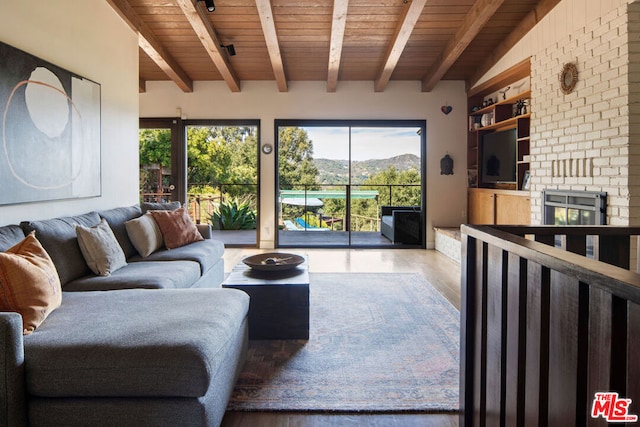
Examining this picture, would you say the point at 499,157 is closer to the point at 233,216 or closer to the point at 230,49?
the point at 230,49

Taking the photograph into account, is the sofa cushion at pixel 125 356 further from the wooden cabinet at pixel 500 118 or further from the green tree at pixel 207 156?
the green tree at pixel 207 156

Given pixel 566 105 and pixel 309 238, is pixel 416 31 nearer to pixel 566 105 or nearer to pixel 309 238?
pixel 566 105

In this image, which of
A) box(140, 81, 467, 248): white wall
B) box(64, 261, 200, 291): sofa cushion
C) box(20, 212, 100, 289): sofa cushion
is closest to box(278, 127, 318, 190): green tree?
box(140, 81, 467, 248): white wall

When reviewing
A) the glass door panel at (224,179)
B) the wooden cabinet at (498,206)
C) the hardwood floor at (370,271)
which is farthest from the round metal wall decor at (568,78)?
the glass door panel at (224,179)

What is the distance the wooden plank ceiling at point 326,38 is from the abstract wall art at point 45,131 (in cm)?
136

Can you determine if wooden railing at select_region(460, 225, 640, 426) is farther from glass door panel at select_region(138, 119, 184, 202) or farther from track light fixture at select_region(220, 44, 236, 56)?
glass door panel at select_region(138, 119, 184, 202)

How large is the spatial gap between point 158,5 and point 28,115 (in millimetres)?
2464

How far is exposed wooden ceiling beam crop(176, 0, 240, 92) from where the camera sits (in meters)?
4.39

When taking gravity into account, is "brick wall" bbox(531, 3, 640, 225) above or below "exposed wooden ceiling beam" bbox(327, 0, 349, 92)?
below

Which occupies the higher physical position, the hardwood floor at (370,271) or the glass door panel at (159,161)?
the glass door panel at (159,161)

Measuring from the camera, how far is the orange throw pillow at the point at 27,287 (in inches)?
73.0

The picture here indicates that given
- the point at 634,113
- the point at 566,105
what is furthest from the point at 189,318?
the point at 566,105

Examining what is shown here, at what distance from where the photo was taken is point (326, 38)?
5531 millimetres

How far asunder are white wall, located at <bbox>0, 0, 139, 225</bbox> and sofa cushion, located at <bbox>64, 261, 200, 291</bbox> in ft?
2.10
